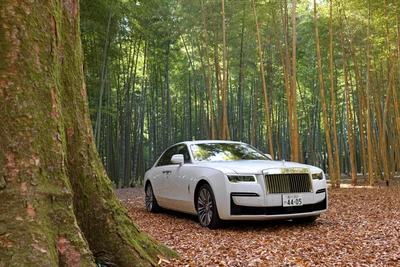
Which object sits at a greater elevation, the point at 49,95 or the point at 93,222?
the point at 49,95

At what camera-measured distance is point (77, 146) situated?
278 centimetres

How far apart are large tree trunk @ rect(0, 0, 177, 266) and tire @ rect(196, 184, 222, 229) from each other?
2460mm

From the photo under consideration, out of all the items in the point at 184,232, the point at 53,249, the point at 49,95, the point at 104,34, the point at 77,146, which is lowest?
the point at 184,232

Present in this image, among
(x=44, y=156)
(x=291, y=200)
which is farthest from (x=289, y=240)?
(x=44, y=156)

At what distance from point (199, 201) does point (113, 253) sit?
291 centimetres

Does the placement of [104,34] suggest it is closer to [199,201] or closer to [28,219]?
[199,201]

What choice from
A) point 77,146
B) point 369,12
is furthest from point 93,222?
point 369,12

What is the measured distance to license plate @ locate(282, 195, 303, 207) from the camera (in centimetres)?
514

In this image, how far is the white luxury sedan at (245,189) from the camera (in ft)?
16.7

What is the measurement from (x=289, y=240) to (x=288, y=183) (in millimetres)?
965

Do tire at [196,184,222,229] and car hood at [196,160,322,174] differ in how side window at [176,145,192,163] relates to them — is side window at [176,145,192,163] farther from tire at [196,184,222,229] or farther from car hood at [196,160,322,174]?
tire at [196,184,222,229]

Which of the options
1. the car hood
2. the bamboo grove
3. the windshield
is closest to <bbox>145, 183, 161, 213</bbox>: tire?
the windshield

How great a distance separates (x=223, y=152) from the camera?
20.6ft

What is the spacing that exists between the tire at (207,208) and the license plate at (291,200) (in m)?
0.83
